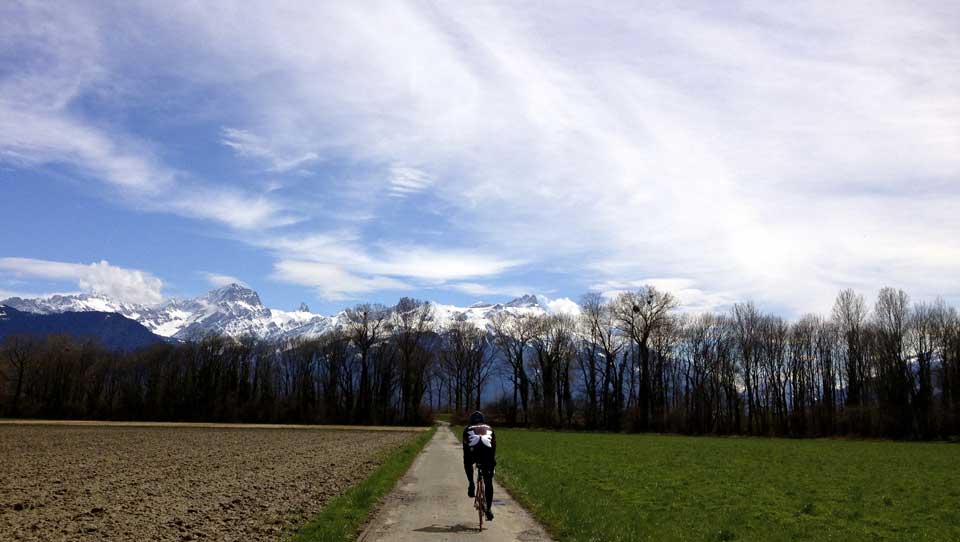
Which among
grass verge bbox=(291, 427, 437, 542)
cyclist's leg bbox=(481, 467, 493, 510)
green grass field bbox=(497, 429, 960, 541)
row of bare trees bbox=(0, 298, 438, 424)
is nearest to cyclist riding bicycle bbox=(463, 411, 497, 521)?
cyclist's leg bbox=(481, 467, 493, 510)

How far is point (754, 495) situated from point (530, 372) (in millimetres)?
84689

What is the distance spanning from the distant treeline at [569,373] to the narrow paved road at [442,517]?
6835 centimetres

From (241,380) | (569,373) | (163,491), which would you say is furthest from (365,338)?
(163,491)

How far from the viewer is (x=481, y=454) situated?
46.3 feet

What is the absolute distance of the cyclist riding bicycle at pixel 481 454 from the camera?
1384cm

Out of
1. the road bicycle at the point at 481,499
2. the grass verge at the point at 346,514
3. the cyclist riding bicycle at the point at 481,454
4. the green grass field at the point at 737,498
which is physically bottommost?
the green grass field at the point at 737,498

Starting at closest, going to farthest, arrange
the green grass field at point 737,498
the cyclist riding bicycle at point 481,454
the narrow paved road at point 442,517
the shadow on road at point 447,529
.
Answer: the narrow paved road at point 442,517
the shadow on road at point 447,529
the cyclist riding bicycle at point 481,454
the green grass field at point 737,498

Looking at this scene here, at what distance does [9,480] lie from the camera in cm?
2158

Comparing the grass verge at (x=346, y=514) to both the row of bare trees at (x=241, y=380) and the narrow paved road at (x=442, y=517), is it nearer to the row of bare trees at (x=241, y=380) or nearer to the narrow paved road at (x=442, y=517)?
the narrow paved road at (x=442, y=517)

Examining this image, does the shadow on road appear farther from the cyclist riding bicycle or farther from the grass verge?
the grass verge

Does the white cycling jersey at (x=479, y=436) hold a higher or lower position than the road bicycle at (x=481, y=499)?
higher

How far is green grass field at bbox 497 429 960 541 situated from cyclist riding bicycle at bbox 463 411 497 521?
5.36ft

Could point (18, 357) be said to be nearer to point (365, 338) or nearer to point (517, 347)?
point (365, 338)

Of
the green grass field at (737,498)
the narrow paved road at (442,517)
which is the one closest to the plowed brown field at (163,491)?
the narrow paved road at (442,517)
